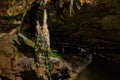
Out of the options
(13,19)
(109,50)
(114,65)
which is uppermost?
(13,19)

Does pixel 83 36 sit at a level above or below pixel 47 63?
above

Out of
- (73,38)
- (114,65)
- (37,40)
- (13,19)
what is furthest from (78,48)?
(13,19)

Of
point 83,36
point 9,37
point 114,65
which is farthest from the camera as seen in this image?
point 114,65

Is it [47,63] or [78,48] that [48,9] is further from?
[78,48]

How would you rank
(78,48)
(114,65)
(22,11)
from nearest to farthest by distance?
(22,11) → (78,48) → (114,65)

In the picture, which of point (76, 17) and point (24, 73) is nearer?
point (76, 17)

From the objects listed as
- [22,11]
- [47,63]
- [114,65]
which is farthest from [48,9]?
[114,65]

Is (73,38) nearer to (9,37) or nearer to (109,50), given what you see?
(109,50)
